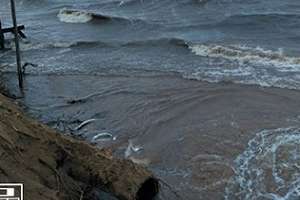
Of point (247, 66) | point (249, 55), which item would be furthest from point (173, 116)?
point (249, 55)

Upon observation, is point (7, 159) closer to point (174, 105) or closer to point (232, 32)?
point (174, 105)

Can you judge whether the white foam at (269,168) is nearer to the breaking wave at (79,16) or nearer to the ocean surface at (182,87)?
the ocean surface at (182,87)

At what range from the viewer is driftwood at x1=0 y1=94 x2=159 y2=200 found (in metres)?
7.45

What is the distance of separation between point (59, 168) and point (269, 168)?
5.08 m

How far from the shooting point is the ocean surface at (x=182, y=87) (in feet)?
38.8

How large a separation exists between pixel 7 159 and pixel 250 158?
20.6 ft

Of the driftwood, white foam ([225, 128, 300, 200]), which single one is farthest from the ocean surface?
the driftwood

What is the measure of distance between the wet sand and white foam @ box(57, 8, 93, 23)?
→ 1062 cm

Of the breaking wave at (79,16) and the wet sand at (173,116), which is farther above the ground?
the breaking wave at (79,16)

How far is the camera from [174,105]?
51.1 feet

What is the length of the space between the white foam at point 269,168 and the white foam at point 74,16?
18.0 metres

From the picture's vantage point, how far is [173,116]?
48.3 feet

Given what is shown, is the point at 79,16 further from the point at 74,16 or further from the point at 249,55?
Result: the point at 249,55

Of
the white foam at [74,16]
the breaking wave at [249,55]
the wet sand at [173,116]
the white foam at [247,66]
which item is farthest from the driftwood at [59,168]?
the white foam at [74,16]
